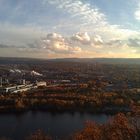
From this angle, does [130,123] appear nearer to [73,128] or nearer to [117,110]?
[73,128]

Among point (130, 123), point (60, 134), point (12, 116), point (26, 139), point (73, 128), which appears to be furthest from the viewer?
point (12, 116)

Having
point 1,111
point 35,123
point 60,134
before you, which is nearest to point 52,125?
point 35,123

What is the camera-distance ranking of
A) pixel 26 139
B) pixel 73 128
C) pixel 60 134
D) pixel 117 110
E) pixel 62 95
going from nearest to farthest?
pixel 26 139, pixel 60 134, pixel 73 128, pixel 117 110, pixel 62 95

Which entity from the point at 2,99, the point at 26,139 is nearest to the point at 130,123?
the point at 26,139

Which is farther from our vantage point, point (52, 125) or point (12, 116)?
point (12, 116)

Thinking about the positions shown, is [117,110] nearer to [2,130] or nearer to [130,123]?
[2,130]

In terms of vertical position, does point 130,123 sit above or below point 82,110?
above
